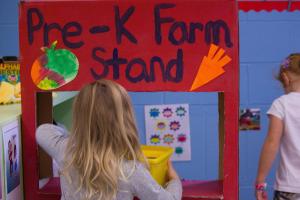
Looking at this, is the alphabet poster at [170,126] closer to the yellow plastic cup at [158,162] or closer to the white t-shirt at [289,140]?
the white t-shirt at [289,140]

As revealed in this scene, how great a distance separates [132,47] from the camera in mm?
1460

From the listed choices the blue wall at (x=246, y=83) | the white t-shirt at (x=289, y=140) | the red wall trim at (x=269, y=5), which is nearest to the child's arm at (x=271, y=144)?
the white t-shirt at (x=289, y=140)

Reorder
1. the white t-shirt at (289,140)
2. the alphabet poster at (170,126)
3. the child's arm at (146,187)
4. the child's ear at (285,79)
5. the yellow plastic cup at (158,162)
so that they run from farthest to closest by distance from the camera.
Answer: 1. the alphabet poster at (170,126)
2. the child's ear at (285,79)
3. the white t-shirt at (289,140)
4. the yellow plastic cup at (158,162)
5. the child's arm at (146,187)

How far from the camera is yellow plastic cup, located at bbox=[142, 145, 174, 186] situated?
4.81ft

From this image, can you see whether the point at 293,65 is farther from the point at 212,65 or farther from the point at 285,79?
the point at 212,65

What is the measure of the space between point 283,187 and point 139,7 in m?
1.07

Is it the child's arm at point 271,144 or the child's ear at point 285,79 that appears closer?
the child's arm at point 271,144

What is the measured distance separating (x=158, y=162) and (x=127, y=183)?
0.16m

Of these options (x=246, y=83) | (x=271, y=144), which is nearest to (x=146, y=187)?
(x=271, y=144)

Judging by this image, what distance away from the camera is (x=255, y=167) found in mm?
3057

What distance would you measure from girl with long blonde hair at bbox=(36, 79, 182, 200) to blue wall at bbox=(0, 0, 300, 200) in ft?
5.12

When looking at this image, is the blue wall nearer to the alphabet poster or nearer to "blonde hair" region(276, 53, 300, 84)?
the alphabet poster

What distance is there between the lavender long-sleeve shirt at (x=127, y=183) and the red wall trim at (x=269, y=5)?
1010mm

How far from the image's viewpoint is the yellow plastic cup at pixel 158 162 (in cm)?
146
